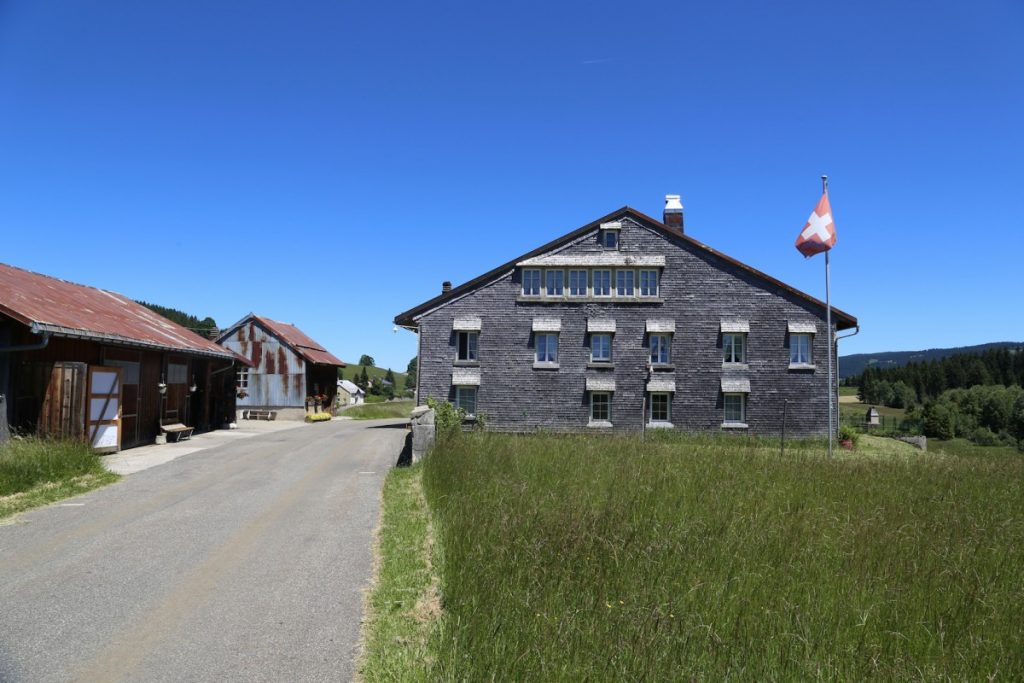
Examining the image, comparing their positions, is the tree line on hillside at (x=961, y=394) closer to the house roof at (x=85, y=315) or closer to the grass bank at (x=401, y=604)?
the house roof at (x=85, y=315)

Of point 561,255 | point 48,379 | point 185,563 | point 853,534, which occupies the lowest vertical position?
point 185,563

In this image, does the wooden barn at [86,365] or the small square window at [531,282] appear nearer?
the wooden barn at [86,365]

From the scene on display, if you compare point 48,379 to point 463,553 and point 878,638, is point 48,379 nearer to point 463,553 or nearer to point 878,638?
point 463,553

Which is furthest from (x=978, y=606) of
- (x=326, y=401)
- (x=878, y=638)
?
(x=326, y=401)

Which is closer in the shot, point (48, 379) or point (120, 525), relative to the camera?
point (120, 525)

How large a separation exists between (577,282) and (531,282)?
1940 millimetres

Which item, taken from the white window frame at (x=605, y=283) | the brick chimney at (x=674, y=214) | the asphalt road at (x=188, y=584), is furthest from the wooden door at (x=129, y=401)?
the brick chimney at (x=674, y=214)

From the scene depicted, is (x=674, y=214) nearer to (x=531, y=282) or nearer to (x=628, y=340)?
(x=628, y=340)

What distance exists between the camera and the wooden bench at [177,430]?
20406 millimetres

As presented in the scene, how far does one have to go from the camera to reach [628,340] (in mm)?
27703

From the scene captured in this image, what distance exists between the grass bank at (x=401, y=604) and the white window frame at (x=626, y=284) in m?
20.0

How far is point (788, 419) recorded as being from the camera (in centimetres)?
2748

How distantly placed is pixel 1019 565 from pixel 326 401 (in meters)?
41.8

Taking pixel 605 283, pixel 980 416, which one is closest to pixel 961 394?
pixel 980 416
